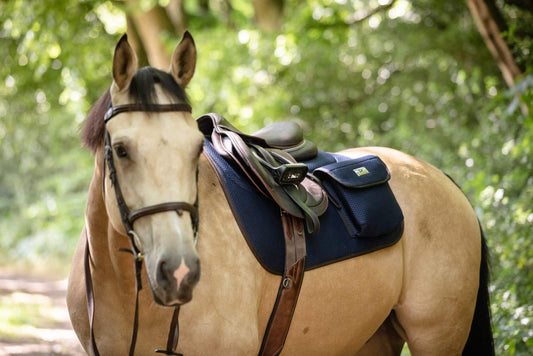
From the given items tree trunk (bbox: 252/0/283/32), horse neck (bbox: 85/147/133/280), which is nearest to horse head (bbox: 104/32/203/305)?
horse neck (bbox: 85/147/133/280)

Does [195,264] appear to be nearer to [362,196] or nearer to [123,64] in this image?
[123,64]

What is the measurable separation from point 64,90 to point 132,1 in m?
2.50

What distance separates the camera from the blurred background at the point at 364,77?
4875 mm

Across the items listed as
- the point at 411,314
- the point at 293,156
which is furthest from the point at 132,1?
the point at 411,314

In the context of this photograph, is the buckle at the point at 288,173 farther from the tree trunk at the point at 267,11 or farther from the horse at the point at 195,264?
the tree trunk at the point at 267,11

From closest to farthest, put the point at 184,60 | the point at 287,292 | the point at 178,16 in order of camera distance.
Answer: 1. the point at 184,60
2. the point at 287,292
3. the point at 178,16

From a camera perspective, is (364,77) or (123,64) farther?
(364,77)

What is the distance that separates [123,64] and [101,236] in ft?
2.32

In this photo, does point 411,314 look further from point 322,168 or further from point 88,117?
point 88,117

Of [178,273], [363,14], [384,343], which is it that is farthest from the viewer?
[363,14]

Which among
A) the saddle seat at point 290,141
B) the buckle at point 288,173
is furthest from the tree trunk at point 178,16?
the buckle at point 288,173

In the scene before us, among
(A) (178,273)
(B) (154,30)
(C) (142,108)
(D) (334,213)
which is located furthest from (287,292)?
(B) (154,30)

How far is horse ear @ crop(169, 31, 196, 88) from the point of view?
2.19 metres

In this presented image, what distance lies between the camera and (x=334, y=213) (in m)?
2.80
